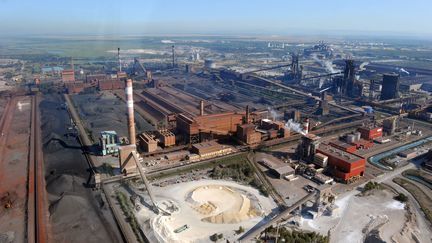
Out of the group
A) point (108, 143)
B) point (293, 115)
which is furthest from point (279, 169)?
point (293, 115)

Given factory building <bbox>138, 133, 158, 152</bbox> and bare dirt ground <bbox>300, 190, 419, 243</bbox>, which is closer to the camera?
bare dirt ground <bbox>300, 190, 419, 243</bbox>

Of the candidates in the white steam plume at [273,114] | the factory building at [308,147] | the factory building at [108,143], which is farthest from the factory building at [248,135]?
the factory building at [108,143]

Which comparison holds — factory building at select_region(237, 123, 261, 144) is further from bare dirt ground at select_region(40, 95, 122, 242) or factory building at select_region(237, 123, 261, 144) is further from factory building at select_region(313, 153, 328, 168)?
bare dirt ground at select_region(40, 95, 122, 242)

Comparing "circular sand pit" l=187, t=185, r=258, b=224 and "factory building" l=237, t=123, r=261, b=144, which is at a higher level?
"factory building" l=237, t=123, r=261, b=144

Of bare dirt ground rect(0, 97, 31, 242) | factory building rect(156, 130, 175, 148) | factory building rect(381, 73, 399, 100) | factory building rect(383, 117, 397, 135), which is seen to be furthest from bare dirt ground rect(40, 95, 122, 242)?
factory building rect(381, 73, 399, 100)

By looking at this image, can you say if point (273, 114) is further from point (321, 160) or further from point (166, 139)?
point (166, 139)

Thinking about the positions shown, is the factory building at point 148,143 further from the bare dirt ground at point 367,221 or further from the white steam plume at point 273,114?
the white steam plume at point 273,114

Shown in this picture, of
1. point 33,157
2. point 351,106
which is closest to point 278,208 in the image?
point 33,157
